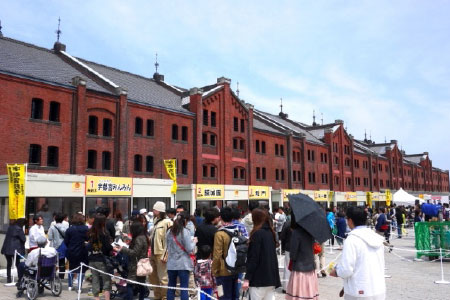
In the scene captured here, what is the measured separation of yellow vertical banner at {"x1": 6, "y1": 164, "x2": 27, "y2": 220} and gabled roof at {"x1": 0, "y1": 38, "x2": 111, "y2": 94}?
947 centimetres

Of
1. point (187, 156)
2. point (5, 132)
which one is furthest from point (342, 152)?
point (5, 132)

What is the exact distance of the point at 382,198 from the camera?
53.6m

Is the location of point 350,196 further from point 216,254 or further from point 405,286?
point 216,254

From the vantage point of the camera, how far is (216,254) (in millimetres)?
6375

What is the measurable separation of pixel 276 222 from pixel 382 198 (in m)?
43.9

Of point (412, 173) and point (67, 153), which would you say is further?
point (412, 173)

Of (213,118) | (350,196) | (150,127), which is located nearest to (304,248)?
(150,127)

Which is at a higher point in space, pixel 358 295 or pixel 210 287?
pixel 358 295

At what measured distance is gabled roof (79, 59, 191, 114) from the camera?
1206 inches

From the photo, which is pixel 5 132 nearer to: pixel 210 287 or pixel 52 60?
pixel 52 60

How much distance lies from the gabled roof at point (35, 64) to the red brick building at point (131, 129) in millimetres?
98

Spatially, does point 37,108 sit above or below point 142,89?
below

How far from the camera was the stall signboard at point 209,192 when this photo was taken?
2506cm

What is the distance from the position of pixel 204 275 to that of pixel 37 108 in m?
20.2
